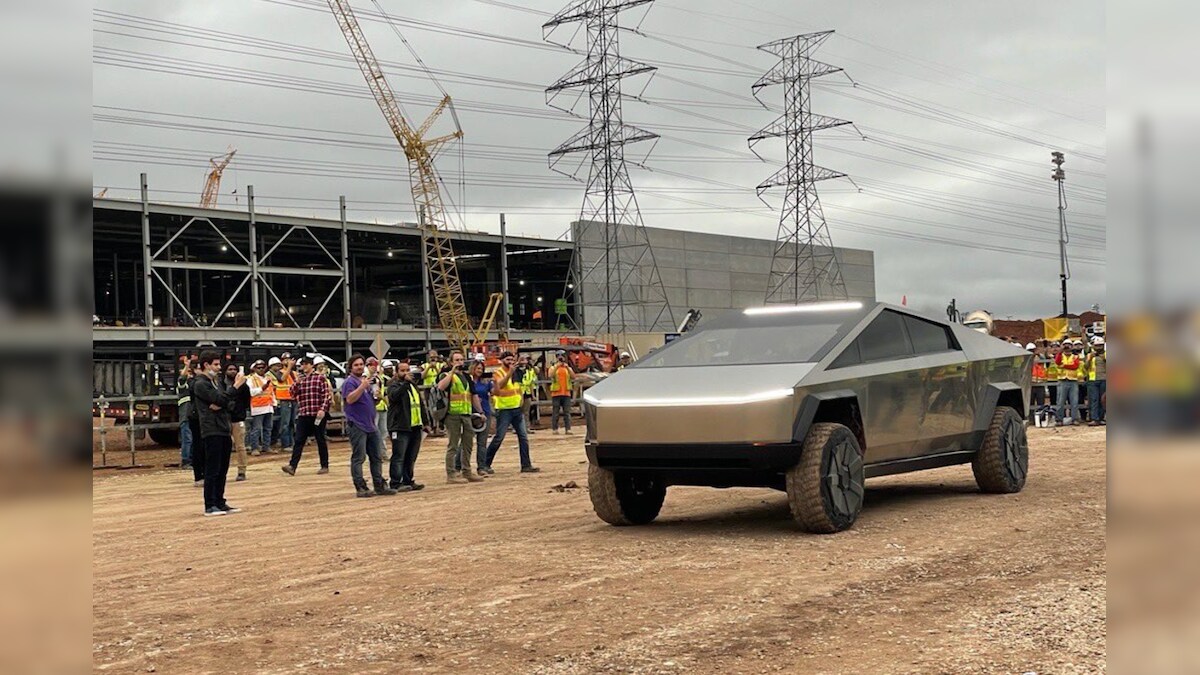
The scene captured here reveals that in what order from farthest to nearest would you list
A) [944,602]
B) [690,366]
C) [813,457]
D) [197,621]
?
[690,366], [813,457], [197,621], [944,602]

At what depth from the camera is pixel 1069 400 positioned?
25.7m

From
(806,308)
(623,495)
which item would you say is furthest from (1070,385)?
(623,495)

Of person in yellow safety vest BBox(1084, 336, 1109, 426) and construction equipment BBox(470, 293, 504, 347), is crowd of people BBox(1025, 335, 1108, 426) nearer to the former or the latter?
person in yellow safety vest BBox(1084, 336, 1109, 426)

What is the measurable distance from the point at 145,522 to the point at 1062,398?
63.4 feet

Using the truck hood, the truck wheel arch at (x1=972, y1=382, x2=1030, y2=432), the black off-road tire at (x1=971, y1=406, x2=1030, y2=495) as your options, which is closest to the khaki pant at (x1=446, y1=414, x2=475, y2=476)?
the truck hood

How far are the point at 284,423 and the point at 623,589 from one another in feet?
64.0

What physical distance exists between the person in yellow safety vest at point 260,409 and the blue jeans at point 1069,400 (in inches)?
655

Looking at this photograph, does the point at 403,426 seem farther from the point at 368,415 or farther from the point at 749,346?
the point at 749,346

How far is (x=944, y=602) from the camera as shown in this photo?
6961mm

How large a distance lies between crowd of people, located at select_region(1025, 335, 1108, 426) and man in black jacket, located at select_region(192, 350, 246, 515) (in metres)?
16.6

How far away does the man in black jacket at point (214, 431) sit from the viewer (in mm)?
13766
